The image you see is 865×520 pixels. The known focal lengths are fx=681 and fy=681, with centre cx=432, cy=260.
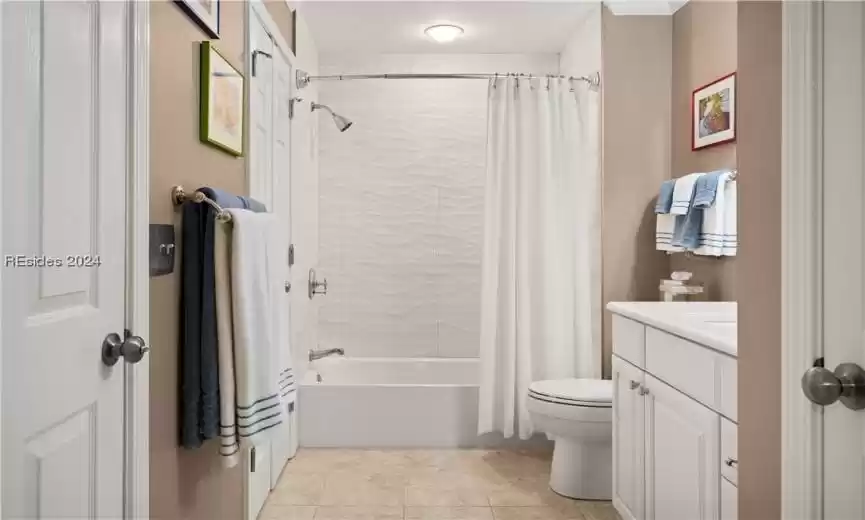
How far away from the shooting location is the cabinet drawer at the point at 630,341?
7.52ft

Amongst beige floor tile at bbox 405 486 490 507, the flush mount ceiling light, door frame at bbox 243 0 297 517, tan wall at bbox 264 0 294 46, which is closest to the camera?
door frame at bbox 243 0 297 517

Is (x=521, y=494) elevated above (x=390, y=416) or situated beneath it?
situated beneath

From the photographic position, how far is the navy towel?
5.68 feet

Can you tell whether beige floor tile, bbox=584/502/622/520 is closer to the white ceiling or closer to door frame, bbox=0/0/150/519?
door frame, bbox=0/0/150/519

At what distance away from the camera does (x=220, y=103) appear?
2.06 meters

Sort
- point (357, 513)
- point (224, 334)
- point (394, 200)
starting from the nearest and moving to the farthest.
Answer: point (224, 334) < point (357, 513) < point (394, 200)

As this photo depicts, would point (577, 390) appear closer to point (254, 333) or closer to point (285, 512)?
point (285, 512)

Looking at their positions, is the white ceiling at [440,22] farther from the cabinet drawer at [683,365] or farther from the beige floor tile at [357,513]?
the beige floor tile at [357,513]

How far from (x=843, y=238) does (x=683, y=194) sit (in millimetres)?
2036

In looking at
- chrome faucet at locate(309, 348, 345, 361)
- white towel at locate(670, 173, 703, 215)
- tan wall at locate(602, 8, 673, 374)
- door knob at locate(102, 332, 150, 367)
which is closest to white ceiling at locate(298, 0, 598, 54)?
tan wall at locate(602, 8, 673, 374)

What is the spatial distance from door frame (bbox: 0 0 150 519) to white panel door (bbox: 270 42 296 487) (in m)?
1.39

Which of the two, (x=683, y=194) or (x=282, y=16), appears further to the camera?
(x=282, y=16)

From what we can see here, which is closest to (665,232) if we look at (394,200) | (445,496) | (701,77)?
(701,77)

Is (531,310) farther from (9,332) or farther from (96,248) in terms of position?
(9,332)
